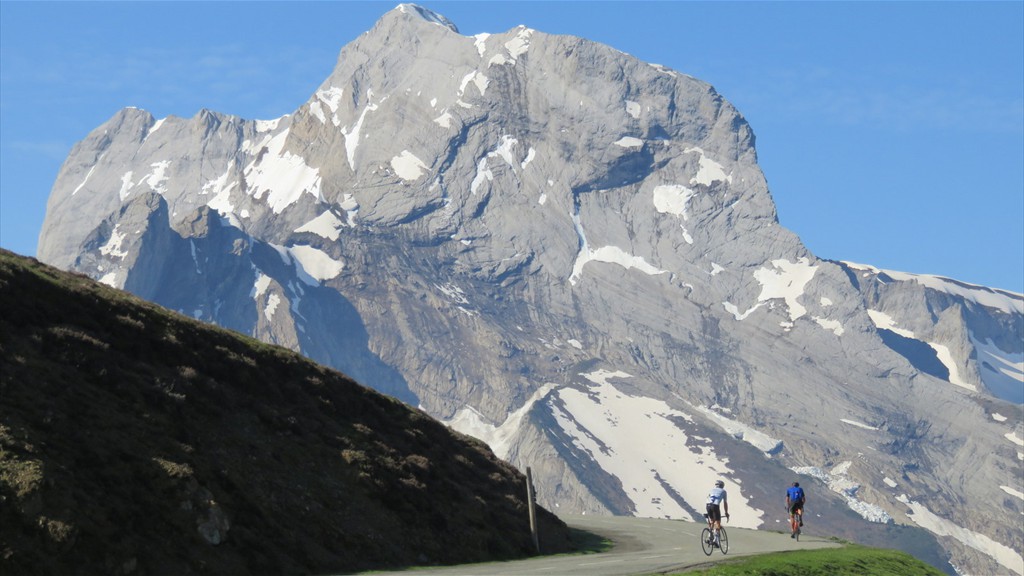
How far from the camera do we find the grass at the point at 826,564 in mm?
46719

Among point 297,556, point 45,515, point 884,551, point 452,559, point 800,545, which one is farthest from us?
point 884,551

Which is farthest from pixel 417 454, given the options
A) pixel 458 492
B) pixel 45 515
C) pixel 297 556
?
pixel 45 515

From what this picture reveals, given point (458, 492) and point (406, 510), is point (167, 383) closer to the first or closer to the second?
point (406, 510)

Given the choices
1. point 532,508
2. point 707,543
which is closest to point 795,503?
point 707,543

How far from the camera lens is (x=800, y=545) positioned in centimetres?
6209

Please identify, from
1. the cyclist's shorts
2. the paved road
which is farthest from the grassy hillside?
→ the cyclist's shorts

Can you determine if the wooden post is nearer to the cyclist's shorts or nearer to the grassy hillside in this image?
the grassy hillside

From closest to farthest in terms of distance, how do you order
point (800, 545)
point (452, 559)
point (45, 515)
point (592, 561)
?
1. point (45, 515)
2. point (592, 561)
3. point (452, 559)
4. point (800, 545)

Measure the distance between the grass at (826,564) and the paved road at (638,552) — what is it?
1345 millimetres

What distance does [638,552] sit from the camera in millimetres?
59062

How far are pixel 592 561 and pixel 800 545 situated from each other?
49.4 ft

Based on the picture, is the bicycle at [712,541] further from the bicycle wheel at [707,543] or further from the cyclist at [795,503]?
the cyclist at [795,503]

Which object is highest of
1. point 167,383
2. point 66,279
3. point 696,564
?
point 66,279

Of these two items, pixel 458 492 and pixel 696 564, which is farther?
pixel 458 492
